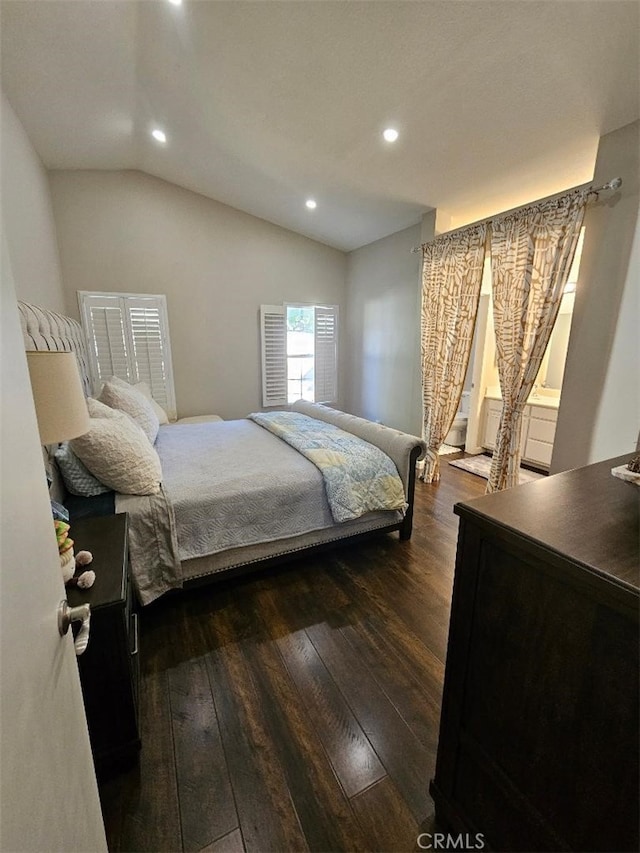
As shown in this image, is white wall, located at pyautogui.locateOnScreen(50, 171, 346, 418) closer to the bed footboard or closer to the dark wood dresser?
the bed footboard

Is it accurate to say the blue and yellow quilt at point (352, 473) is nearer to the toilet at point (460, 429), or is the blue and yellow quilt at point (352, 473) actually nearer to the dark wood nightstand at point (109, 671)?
the dark wood nightstand at point (109, 671)

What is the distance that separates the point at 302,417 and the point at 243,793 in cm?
261

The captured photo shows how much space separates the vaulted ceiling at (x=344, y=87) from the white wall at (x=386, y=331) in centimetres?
97

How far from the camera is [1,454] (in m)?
0.51

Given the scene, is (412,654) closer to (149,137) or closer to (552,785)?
(552,785)

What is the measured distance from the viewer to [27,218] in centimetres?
267

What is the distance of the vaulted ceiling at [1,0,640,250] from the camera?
179 cm

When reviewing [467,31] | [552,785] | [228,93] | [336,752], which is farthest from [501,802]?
[228,93]

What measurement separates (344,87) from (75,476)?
2.76 meters

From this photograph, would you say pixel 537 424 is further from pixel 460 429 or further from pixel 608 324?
pixel 608 324

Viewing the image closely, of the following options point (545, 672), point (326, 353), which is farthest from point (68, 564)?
point (326, 353)

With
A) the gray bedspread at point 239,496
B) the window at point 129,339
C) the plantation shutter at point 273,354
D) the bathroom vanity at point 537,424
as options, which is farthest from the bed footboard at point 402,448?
the window at point 129,339

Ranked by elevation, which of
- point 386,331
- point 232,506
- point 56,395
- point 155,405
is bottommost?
point 232,506

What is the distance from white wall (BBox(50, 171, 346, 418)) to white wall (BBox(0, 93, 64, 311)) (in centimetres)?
30
